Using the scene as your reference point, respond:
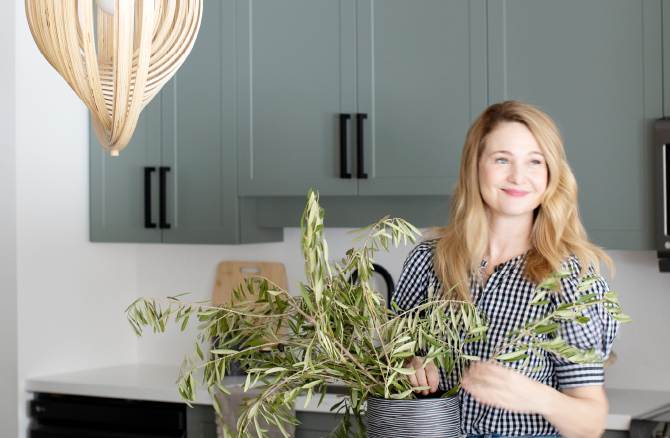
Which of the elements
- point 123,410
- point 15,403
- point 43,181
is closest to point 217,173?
point 43,181

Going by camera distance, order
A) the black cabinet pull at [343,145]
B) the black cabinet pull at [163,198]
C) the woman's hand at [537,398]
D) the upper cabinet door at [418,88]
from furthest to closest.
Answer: the black cabinet pull at [163,198]
the black cabinet pull at [343,145]
the upper cabinet door at [418,88]
the woman's hand at [537,398]

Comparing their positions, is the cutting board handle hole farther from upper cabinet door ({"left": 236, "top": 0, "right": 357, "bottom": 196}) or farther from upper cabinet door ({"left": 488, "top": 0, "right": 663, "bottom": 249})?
upper cabinet door ({"left": 488, "top": 0, "right": 663, "bottom": 249})

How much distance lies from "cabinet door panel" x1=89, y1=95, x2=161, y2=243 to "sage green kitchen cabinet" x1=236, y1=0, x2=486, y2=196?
0.42 m

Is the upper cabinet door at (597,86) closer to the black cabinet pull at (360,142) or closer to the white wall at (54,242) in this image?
the black cabinet pull at (360,142)

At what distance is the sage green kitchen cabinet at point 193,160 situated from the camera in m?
2.44

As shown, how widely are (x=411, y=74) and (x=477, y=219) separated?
3.19 ft

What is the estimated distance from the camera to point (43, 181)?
8.29ft

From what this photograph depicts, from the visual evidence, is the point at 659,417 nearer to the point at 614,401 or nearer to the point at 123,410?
the point at 614,401

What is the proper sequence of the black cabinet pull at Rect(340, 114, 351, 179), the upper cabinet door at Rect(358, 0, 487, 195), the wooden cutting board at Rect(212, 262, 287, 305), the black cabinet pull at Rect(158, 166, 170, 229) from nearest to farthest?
the upper cabinet door at Rect(358, 0, 487, 195)
the black cabinet pull at Rect(340, 114, 351, 179)
the black cabinet pull at Rect(158, 166, 170, 229)
the wooden cutting board at Rect(212, 262, 287, 305)

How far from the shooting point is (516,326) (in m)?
1.25

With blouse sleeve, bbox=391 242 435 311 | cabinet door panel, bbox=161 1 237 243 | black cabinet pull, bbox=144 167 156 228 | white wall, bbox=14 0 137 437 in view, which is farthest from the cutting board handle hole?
blouse sleeve, bbox=391 242 435 311

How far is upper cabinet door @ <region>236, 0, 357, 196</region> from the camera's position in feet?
7.45

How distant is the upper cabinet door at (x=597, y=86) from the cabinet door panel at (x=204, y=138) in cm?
102

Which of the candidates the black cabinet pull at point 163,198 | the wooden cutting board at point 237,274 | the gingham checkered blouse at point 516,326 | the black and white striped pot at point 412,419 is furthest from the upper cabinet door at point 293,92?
the black and white striped pot at point 412,419
